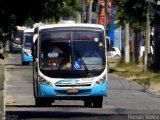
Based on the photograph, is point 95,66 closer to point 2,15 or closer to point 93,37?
point 93,37

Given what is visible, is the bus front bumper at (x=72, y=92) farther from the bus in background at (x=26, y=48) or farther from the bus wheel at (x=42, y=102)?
the bus in background at (x=26, y=48)

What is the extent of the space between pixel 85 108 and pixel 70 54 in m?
1.95

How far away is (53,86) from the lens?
24.3 metres

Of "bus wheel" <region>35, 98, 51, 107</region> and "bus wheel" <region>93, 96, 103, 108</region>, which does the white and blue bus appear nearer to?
"bus wheel" <region>93, 96, 103, 108</region>

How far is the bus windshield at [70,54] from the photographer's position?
961 inches

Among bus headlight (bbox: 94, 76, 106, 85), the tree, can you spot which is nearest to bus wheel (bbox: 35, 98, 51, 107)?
bus headlight (bbox: 94, 76, 106, 85)

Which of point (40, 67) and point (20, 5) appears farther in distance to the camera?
point (40, 67)

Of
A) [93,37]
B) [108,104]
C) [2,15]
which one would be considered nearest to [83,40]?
[93,37]

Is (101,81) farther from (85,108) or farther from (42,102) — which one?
(42,102)

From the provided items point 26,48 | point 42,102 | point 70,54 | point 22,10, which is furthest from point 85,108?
point 26,48

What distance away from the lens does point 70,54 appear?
2441 cm

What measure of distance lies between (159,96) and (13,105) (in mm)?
7928

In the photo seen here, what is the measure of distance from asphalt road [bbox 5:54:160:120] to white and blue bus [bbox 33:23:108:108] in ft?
1.90

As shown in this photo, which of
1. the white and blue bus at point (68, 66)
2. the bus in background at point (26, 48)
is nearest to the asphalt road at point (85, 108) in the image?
the white and blue bus at point (68, 66)
